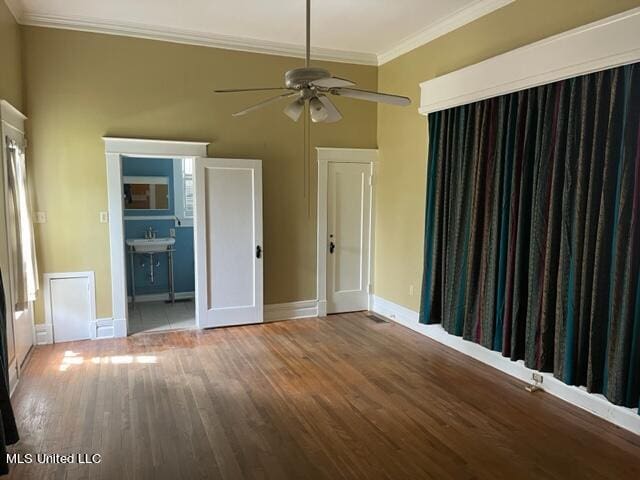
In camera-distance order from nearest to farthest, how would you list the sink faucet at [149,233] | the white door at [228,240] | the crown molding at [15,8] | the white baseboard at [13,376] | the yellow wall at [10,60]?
the white baseboard at [13,376] → the yellow wall at [10,60] → the crown molding at [15,8] → the white door at [228,240] → the sink faucet at [149,233]

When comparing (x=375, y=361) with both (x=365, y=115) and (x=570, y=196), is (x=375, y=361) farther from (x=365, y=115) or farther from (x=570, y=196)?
(x=365, y=115)

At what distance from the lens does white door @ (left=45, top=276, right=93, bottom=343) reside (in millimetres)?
4891

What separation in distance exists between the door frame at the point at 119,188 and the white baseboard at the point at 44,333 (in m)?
0.62

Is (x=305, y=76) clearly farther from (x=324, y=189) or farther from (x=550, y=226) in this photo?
(x=324, y=189)

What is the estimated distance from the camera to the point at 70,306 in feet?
16.3

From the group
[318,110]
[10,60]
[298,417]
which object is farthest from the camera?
[10,60]

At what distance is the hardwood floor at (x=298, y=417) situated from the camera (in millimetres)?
2744

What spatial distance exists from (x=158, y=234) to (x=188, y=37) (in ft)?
9.57

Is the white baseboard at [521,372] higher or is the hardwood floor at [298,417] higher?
the white baseboard at [521,372]

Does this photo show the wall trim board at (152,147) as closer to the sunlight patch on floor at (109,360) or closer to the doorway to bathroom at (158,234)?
the doorway to bathroom at (158,234)

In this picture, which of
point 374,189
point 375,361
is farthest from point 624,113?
point 374,189

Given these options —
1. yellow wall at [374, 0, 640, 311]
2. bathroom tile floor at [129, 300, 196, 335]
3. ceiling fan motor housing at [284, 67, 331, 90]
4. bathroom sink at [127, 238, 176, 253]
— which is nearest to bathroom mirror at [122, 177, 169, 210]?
bathroom sink at [127, 238, 176, 253]

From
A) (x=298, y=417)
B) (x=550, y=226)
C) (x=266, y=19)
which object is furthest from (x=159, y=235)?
(x=550, y=226)

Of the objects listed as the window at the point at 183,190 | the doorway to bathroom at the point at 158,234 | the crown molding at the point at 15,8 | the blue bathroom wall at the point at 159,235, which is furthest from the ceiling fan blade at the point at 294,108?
the blue bathroom wall at the point at 159,235
